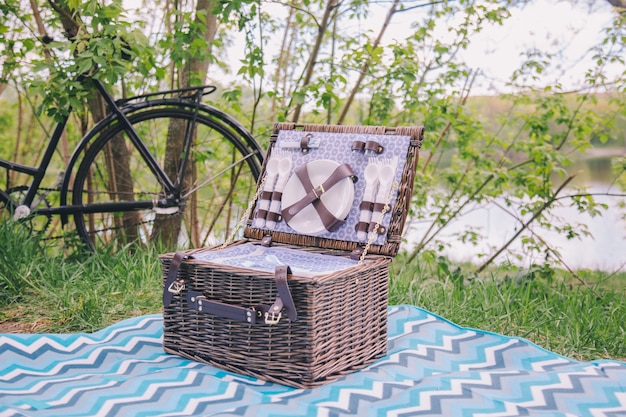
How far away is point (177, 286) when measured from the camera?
6.45 feet

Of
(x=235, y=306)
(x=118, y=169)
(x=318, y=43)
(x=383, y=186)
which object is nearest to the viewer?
(x=235, y=306)

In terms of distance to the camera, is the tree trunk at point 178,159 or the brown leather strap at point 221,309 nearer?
the brown leather strap at point 221,309

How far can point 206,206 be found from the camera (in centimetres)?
414

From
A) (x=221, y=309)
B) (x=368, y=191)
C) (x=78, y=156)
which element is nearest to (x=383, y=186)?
(x=368, y=191)

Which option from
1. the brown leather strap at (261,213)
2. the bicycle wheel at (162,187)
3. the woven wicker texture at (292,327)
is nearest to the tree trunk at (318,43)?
the bicycle wheel at (162,187)

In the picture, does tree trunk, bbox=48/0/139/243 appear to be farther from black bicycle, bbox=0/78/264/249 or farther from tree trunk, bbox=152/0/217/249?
tree trunk, bbox=152/0/217/249

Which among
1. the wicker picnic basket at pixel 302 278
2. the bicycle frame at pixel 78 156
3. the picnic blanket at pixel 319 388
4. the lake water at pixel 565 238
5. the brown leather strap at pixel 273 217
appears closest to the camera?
the picnic blanket at pixel 319 388

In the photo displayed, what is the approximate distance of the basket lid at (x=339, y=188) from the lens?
84.1 inches

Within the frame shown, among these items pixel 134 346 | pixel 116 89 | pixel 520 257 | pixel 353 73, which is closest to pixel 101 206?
pixel 134 346

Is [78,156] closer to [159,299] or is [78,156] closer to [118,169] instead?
[118,169]

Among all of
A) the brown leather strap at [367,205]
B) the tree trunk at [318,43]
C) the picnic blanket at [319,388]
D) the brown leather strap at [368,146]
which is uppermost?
the tree trunk at [318,43]

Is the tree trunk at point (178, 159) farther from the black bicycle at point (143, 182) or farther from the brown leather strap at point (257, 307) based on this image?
the brown leather strap at point (257, 307)

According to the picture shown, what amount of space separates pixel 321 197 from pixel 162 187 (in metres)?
1.11

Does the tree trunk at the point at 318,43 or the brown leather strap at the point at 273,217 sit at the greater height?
the tree trunk at the point at 318,43
